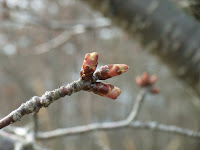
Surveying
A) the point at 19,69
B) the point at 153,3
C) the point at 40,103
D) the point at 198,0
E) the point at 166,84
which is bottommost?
the point at 40,103

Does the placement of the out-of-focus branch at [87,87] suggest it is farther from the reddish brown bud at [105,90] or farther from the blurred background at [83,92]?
the blurred background at [83,92]

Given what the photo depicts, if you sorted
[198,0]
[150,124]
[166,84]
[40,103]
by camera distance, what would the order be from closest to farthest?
[40,103], [198,0], [150,124], [166,84]

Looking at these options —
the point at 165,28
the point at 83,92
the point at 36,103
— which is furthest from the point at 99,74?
the point at 83,92

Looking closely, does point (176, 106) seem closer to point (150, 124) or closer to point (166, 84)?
point (166, 84)

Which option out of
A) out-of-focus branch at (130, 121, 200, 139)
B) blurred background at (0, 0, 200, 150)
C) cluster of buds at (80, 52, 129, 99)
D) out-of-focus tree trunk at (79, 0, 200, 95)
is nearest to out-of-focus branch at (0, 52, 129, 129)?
cluster of buds at (80, 52, 129, 99)

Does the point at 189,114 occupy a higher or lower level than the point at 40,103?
higher

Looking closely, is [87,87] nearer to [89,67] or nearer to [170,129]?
[89,67]

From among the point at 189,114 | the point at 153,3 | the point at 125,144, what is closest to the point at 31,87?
the point at 125,144
